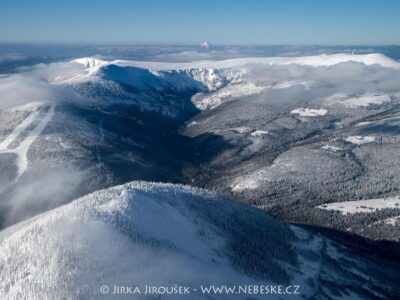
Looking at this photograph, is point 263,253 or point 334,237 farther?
point 334,237

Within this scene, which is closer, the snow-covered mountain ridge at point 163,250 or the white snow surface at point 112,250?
the white snow surface at point 112,250

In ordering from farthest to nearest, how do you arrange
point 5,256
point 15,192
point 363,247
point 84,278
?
point 15,192
point 363,247
point 5,256
point 84,278

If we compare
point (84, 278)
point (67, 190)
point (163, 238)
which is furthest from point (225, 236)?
point (67, 190)

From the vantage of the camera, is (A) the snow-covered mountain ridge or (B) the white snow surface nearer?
(B) the white snow surface

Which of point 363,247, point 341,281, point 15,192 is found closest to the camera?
point 341,281

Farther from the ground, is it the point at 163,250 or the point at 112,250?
the point at 112,250

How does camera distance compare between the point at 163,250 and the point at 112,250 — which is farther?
the point at 163,250

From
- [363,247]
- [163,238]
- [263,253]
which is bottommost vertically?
[363,247]

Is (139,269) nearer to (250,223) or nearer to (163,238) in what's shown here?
(163,238)

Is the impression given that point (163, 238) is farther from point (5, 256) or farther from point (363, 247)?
point (363, 247)

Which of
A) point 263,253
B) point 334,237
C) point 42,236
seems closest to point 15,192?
point 42,236

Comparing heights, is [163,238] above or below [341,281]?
above
